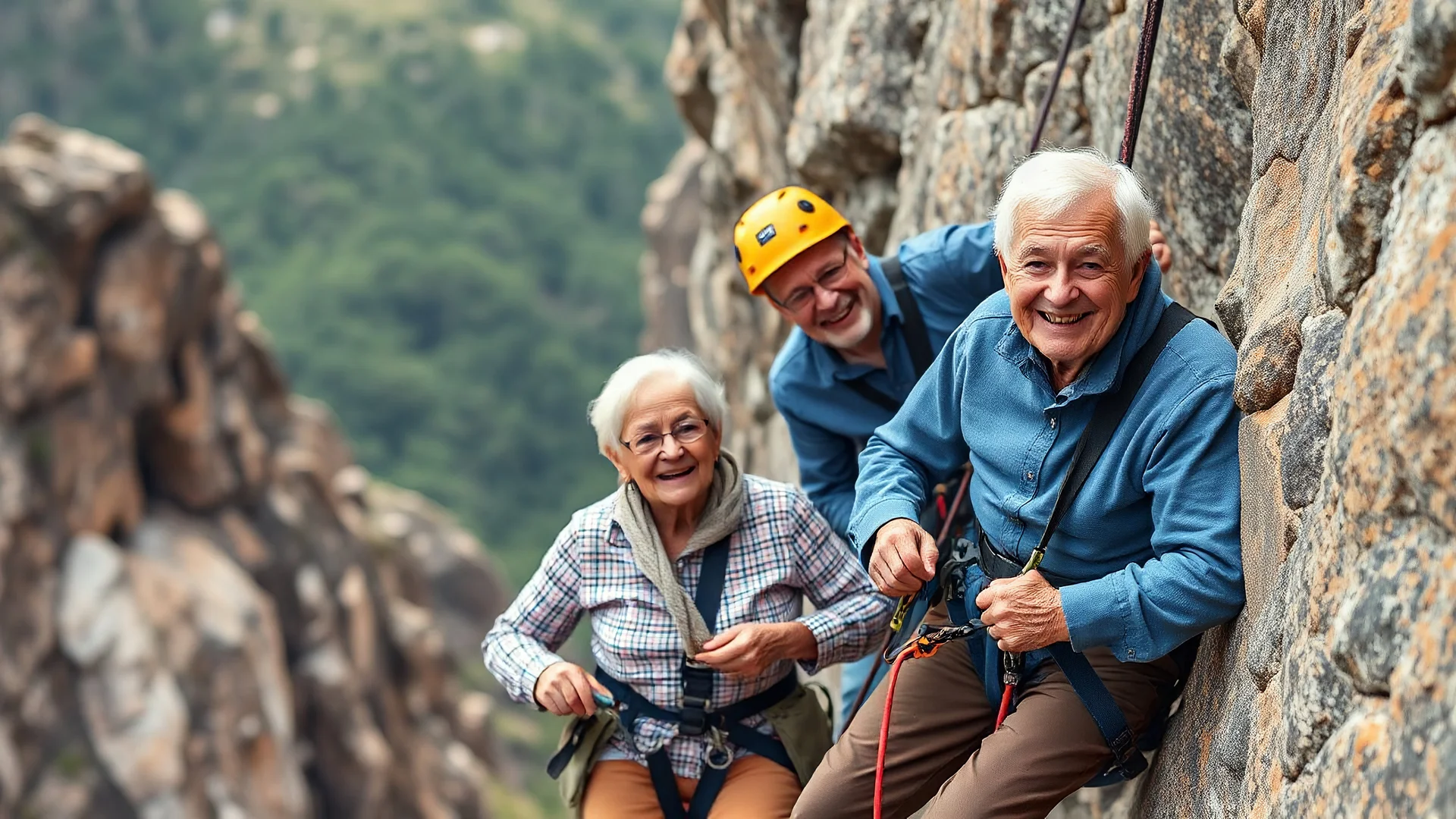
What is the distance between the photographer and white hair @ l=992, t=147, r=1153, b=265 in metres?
3.47

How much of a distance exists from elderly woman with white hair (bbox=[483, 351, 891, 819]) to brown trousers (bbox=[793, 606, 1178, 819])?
0.38 meters

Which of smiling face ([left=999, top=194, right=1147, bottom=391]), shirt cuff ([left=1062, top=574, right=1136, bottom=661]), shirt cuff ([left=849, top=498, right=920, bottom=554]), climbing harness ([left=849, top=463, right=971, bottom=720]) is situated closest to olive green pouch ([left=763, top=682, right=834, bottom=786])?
climbing harness ([left=849, top=463, right=971, bottom=720])

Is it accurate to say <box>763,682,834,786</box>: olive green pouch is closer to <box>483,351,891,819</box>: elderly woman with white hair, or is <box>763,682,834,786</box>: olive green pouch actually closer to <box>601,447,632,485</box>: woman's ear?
<box>483,351,891,819</box>: elderly woman with white hair

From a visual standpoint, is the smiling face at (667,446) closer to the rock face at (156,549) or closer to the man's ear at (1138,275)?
the man's ear at (1138,275)

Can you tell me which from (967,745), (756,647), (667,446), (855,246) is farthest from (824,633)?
(855,246)

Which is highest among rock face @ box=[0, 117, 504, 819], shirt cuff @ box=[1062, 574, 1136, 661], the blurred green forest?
shirt cuff @ box=[1062, 574, 1136, 661]

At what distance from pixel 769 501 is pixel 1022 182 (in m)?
1.50

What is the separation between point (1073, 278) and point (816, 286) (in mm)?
1612

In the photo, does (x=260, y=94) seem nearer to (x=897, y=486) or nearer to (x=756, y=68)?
(x=756, y=68)

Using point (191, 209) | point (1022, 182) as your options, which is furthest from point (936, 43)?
point (191, 209)

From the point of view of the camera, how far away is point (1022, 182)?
11.6 feet

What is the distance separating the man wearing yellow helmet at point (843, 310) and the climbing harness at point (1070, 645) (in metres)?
1.02

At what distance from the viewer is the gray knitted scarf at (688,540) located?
4473 mm

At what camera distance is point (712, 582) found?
456 cm
